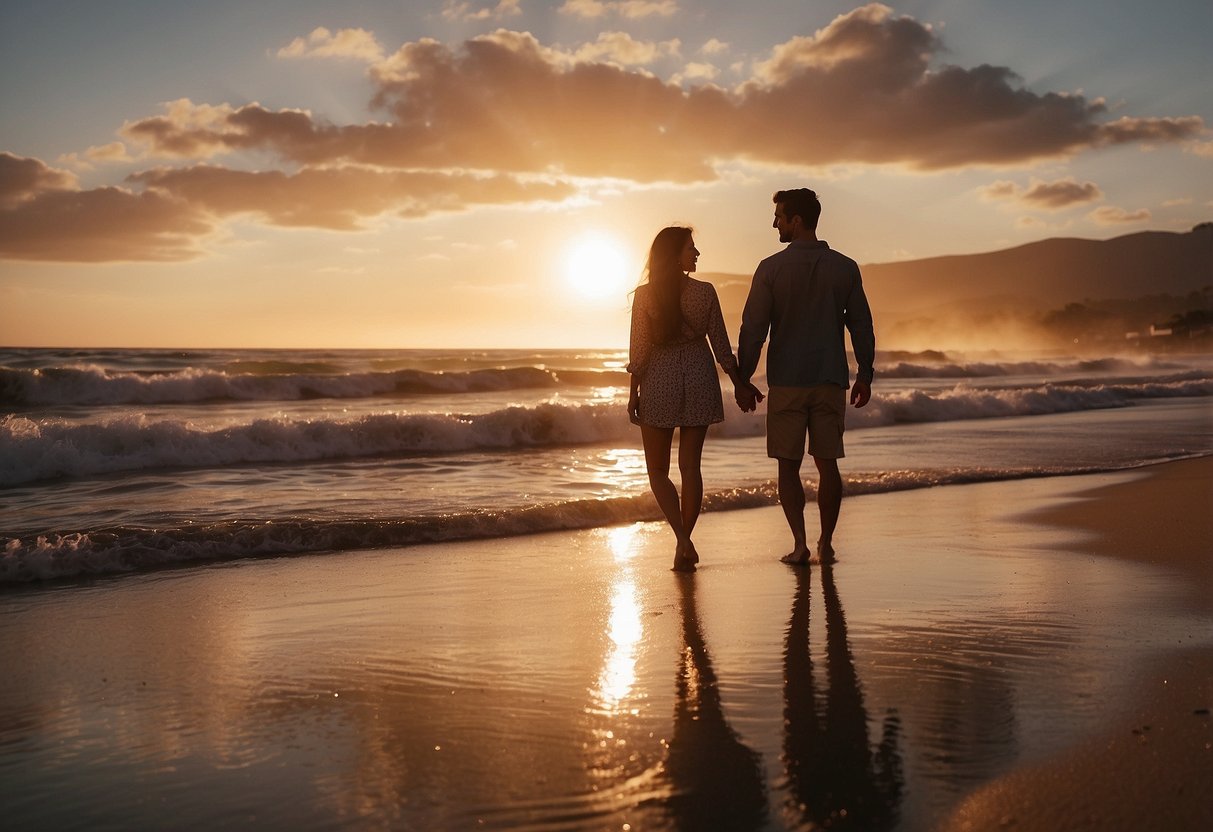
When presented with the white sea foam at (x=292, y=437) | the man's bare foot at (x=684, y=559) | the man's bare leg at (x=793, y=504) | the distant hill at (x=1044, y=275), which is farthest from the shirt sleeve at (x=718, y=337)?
the distant hill at (x=1044, y=275)

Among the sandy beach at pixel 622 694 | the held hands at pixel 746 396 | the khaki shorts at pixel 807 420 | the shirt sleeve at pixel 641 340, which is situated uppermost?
the shirt sleeve at pixel 641 340

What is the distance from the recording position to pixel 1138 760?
8.71 ft

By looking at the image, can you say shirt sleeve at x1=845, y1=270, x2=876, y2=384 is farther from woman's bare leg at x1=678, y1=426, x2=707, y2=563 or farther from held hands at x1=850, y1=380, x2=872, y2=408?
woman's bare leg at x1=678, y1=426, x2=707, y2=563

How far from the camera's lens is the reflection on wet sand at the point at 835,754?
238 centimetres

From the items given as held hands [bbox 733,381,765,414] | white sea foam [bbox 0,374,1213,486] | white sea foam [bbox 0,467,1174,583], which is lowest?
white sea foam [bbox 0,467,1174,583]

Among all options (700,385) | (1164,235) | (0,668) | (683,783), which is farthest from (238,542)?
(1164,235)

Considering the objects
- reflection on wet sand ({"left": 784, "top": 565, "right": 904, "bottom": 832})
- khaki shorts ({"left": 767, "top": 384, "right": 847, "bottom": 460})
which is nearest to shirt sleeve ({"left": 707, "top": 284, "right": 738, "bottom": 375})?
khaki shorts ({"left": 767, "top": 384, "right": 847, "bottom": 460})

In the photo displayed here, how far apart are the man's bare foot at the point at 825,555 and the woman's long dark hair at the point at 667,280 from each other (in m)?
1.55

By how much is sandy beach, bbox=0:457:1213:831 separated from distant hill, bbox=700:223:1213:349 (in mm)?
113340

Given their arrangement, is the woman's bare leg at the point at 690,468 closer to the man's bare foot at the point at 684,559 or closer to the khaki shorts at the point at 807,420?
the man's bare foot at the point at 684,559

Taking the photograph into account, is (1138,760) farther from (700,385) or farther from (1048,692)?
(700,385)

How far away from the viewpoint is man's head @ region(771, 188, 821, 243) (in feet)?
19.1

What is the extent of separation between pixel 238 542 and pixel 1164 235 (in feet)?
517

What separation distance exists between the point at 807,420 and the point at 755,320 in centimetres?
67
